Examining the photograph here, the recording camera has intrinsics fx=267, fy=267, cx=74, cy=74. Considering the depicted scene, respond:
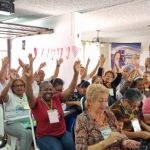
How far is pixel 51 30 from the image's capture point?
5793 millimetres

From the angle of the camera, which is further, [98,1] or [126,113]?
[98,1]

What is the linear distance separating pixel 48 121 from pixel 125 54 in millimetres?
7642

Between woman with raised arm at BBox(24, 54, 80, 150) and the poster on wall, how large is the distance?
22.6 ft

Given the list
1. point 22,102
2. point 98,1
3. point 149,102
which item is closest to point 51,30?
point 98,1

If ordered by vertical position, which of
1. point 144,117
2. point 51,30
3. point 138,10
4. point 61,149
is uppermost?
point 138,10

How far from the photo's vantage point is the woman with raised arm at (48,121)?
2.83 meters

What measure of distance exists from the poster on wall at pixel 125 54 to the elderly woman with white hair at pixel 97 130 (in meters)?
7.72

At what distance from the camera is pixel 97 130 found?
202 cm

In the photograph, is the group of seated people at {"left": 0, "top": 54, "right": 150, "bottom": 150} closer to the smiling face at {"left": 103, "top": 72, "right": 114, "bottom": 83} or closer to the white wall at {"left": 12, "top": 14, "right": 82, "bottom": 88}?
the smiling face at {"left": 103, "top": 72, "right": 114, "bottom": 83}

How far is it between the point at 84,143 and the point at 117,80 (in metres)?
2.86

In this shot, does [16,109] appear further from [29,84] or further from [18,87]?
[29,84]

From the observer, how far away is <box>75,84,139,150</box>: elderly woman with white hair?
191 cm

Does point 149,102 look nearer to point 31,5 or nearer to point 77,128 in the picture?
point 77,128

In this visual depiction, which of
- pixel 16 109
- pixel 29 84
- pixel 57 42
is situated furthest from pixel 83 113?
pixel 57 42
